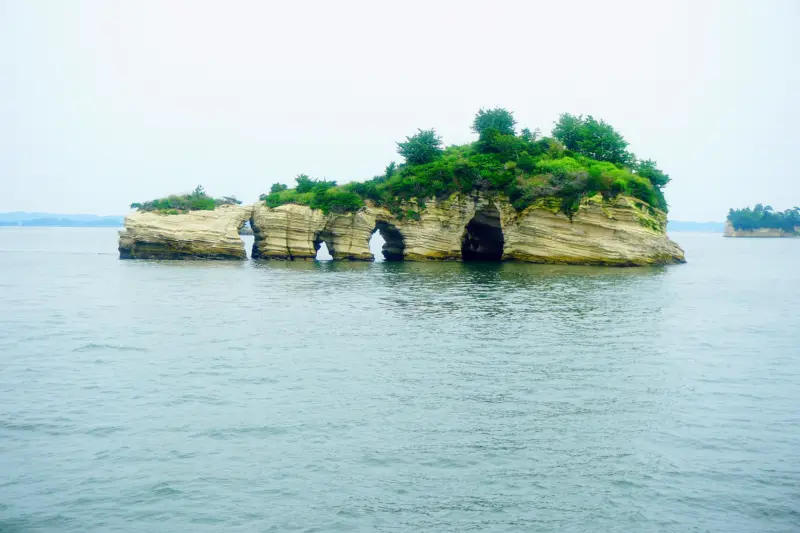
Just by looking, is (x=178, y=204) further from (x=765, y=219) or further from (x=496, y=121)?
(x=765, y=219)

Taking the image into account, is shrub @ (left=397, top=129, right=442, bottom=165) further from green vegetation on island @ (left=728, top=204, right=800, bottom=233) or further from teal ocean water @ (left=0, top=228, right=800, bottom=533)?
green vegetation on island @ (left=728, top=204, right=800, bottom=233)

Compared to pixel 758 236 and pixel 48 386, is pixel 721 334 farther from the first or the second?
pixel 758 236

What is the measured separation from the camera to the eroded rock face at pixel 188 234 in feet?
187

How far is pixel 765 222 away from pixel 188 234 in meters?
163

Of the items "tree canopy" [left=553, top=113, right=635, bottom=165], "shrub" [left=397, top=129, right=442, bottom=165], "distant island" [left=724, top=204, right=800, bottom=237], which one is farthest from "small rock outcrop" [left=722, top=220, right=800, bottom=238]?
"shrub" [left=397, top=129, right=442, bottom=165]

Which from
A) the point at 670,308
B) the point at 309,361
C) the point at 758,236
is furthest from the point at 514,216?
the point at 758,236

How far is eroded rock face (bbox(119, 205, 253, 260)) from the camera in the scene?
57062 millimetres

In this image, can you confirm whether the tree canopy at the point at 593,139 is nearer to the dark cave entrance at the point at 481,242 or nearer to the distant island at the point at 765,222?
the dark cave entrance at the point at 481,242

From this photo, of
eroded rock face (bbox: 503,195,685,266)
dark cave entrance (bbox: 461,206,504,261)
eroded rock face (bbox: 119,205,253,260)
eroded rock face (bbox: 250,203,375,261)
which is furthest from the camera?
dark cave entrance (bbox: 461,206,504,261)

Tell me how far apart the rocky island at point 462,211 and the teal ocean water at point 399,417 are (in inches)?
858

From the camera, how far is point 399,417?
625 inches

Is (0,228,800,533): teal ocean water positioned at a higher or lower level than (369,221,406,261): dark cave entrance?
lower

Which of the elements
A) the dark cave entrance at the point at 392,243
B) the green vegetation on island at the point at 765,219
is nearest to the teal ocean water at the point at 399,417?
the dark cave entrance at the point at 392,243

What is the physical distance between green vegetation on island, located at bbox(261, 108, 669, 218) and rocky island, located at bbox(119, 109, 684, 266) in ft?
0.32
